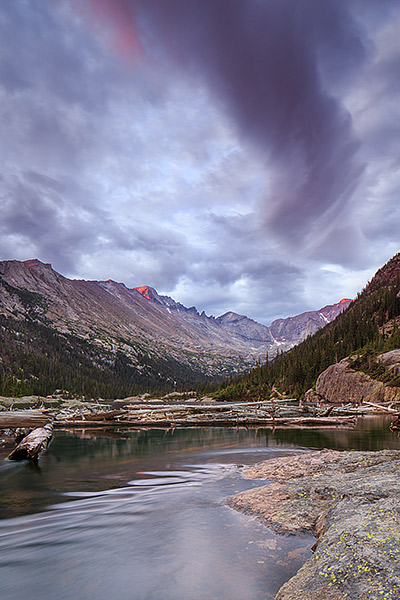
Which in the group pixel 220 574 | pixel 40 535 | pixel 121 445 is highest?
pixel 220 574

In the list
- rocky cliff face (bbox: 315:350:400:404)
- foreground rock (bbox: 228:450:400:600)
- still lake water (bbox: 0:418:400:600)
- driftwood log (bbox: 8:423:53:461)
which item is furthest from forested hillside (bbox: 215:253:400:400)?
driftwood log (bbox: 8:423:53:461)

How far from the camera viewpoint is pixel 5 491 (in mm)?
16250

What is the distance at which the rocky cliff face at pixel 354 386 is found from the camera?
2596 inches

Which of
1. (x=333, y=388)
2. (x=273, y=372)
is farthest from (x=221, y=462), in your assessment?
(x=273, y=372)

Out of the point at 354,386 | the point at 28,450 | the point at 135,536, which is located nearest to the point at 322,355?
the point at 354,386

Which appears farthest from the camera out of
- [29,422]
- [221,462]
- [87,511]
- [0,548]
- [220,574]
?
[29,422]

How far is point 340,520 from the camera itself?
774 centimetres

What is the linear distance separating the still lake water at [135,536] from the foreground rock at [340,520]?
103 centimetres

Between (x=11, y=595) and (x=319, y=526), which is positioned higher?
(x=319, y=526)

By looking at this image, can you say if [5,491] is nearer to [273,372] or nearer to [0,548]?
[0,548]

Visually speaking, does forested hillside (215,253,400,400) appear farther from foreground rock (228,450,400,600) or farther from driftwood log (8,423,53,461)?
driftwood log (8,423,53,461)

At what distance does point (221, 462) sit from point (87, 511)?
11403 millimetres

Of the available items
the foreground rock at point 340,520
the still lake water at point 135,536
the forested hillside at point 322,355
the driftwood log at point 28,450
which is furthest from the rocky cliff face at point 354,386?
the driftwood log at point 28,450

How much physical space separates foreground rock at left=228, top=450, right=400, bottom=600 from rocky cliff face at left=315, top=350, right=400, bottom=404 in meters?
54.5
